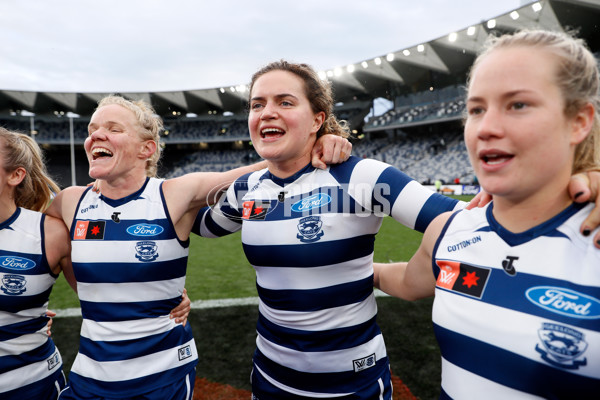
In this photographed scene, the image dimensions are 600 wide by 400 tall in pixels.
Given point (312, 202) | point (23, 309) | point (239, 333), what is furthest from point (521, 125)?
point (239, 333)

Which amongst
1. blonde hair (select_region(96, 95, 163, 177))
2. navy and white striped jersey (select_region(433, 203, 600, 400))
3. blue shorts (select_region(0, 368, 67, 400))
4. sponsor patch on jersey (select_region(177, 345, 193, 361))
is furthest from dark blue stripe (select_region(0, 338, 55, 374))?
navy and white striped jersey (select_region(433, 203, 600, 400))

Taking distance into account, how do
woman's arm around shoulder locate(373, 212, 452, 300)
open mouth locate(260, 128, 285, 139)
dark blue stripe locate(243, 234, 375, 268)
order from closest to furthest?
woman's arm around shoulder locate(373, 212, 452, 300)
dark blue stripe locate(243, 234, 375, 268)
open mouth locate(260, 128, 285, 139)

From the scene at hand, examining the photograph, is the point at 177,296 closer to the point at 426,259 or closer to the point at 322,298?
the point at 322,298

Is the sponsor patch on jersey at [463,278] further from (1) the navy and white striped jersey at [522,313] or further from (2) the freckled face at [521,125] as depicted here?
(2) the freckled face at [521,125]

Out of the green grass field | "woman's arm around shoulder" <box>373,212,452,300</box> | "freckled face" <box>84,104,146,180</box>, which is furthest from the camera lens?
the green grass field

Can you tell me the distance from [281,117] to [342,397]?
1278 mm

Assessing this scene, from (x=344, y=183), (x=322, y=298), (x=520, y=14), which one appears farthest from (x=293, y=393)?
(x=520, y=14)

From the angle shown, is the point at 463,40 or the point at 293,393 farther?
the point at 463,40

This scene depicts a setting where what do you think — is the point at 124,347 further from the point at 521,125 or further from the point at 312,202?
the point at 521,125

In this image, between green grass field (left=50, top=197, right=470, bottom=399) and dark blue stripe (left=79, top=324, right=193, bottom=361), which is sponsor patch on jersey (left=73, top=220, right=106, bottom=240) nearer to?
dark blue stripe (left=79, top=324, right=193, bottom=361)

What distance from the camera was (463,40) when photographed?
937 inches

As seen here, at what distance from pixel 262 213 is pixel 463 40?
26971 mm

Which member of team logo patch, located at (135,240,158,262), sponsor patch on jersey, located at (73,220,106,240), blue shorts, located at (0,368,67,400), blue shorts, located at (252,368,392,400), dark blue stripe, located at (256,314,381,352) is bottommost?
blue shorts, located at (0,368,67,400)

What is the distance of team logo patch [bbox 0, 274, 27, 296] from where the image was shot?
5.53 feet
